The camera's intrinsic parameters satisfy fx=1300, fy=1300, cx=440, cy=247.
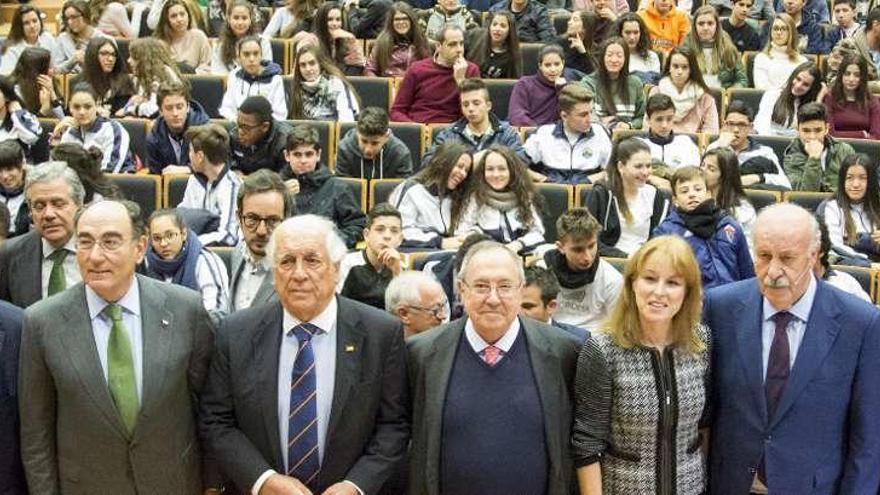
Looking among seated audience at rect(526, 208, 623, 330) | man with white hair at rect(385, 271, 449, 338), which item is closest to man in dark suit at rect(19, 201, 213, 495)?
man with white hair at rect(385, 271, 449, 338)

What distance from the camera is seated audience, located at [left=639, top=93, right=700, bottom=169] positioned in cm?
647

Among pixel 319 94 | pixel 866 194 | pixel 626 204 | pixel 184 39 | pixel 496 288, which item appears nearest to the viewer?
pixel 496 288

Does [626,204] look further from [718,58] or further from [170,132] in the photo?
[718,58]

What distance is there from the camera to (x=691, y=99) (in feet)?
23.7

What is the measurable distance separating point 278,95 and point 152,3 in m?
2.08

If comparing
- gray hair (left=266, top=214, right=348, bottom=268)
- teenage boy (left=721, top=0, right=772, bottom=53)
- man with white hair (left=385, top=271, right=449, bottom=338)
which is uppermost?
teenage boy (left=721, top=0, right=772, bottom=53)

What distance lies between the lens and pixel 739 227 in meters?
5.15

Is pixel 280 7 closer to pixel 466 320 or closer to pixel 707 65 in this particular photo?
pixel 707 65

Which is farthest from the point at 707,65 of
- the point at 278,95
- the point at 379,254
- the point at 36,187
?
the point at 36,187

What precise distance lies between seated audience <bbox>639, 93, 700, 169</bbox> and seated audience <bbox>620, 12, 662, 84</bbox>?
1.15 meters

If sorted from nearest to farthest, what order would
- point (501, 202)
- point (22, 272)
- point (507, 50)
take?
point (22, 272), point (501, 202), point (507, 50)

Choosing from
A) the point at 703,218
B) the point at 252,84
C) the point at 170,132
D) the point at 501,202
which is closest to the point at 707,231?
the point at 703,218

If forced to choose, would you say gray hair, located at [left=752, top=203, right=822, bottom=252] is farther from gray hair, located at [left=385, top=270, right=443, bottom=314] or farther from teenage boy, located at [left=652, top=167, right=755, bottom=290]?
teenage boy, located at [left=652, top=167, right=755, bottom=290]

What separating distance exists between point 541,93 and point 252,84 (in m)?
1.60
